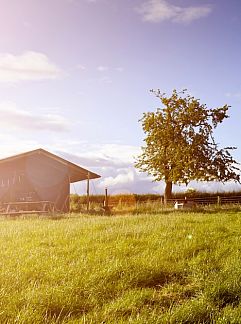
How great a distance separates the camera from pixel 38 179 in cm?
3406

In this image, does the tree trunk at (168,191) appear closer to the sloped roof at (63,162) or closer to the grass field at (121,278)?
the sloped roof at (63,162)

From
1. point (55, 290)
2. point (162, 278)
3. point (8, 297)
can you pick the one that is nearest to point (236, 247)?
point (162, 278)

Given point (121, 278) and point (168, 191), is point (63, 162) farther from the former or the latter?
point (121, 278)

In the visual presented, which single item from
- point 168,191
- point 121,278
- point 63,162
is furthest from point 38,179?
point 121,278

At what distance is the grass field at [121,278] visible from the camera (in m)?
5.95

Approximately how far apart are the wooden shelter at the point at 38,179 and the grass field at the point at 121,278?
21250 mm

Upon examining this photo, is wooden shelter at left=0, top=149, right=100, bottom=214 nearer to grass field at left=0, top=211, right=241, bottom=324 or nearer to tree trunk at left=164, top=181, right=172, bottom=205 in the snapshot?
tree trunk at left=164, top=181, right=172, bottom=205

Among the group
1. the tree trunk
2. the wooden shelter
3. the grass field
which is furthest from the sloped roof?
the grass field

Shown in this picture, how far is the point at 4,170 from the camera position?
3353 centimetres

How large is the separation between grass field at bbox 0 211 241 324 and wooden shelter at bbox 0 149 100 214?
21.2 m

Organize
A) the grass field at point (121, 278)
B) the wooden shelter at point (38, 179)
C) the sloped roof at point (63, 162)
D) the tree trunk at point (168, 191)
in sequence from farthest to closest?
the tree trunk at point (168, 191)
the wooden shelter at point (38, 179)
the sloped roof at point (63, 162)
the grass field at point (121, 278)

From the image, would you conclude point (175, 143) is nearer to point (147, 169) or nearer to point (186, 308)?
point (147, 169)

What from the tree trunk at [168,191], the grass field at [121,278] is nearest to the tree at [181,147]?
the tree trunk at [168,191]

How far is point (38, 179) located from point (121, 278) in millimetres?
27278
